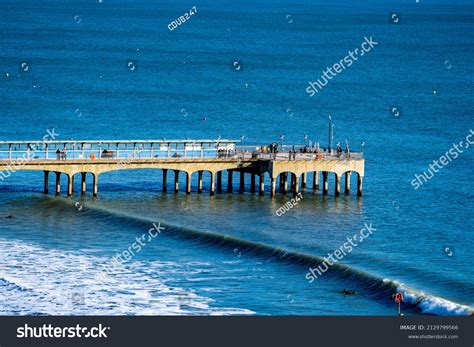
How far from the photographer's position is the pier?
99.5 metres

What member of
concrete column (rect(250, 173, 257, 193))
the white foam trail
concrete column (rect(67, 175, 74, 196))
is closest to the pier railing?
concrete column (rect(67, 175, 74, 196))

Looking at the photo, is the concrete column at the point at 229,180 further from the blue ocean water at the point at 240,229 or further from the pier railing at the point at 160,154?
the pier railing at the point at 160,154

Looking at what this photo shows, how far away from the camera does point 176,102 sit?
166000 mm

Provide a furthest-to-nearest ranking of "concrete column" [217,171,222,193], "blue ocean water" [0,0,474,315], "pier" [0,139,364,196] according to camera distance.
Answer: "concrete column" [217,171,222,193]
"pier" [0,139,364,196]
"blue ocean water" [0,0,474,315]

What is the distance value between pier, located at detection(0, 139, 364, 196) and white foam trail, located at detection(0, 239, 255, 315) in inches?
527

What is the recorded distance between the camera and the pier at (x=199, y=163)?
326ft

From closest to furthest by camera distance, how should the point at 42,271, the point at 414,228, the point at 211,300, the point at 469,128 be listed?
1. the point at 211,300
2. the point at 42,271
3. the point at 414,228
4. the point at 469,128

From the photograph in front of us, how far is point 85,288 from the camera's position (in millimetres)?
77188

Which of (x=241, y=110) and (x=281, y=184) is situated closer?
(x=281, y=184)

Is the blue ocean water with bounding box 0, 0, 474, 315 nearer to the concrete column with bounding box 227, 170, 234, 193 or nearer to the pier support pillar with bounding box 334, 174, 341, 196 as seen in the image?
the pier support pillar with bounding box 334, 174, 341, 196

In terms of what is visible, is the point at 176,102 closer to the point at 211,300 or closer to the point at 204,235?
the point at 204,235

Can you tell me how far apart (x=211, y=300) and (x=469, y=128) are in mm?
78907
